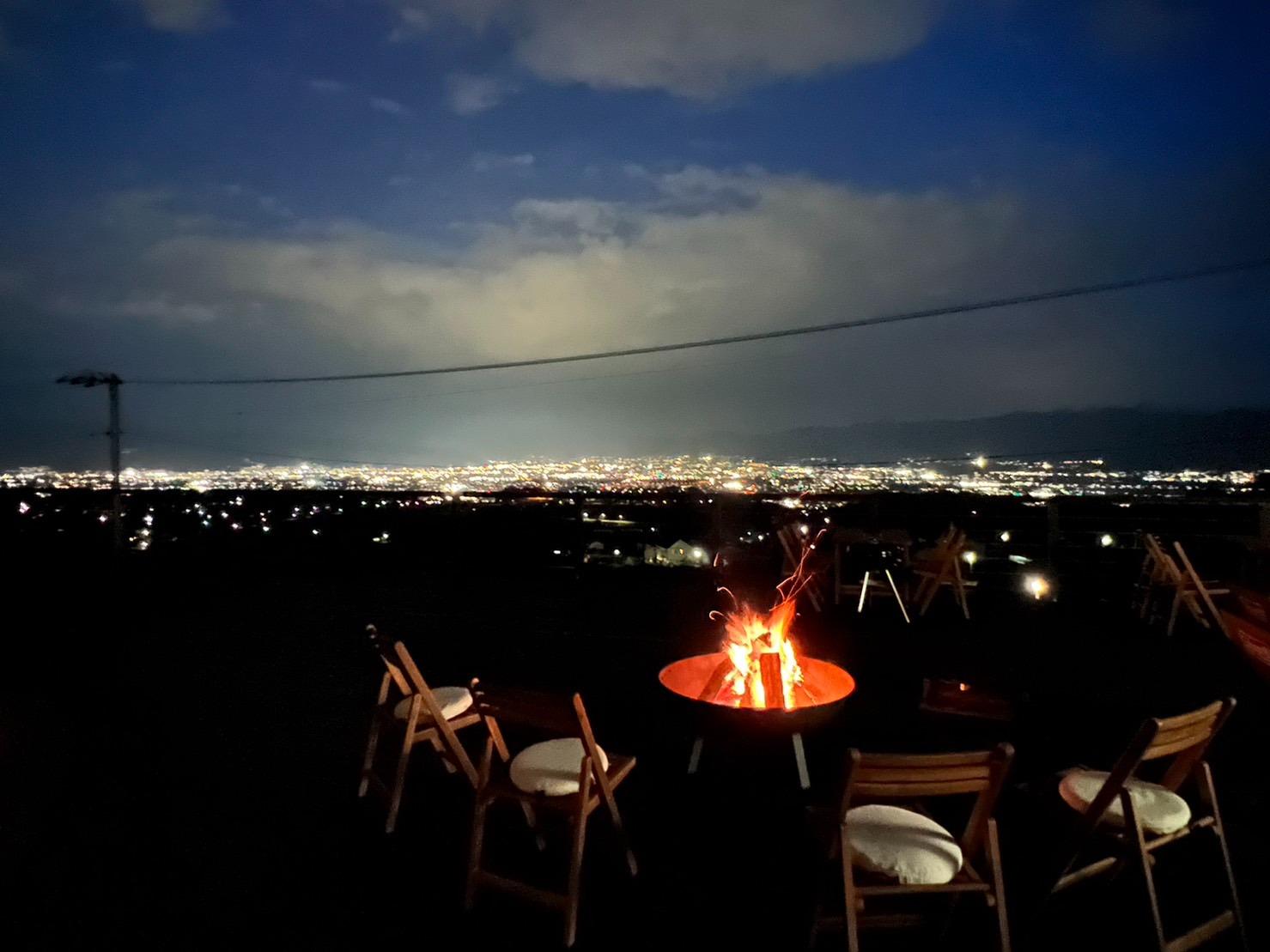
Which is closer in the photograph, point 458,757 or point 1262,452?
point 458,757

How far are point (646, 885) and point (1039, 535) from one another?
19.7 feet

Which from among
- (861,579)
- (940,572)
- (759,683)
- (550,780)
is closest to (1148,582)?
(940,572)

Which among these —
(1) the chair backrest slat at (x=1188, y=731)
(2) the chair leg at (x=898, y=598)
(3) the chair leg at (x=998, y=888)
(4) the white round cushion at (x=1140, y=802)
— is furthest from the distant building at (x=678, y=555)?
(3) the chair leg at (x=998, y=888)

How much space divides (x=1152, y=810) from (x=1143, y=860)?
0.23 metres

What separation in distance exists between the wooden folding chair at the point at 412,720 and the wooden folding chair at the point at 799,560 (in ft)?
12.7

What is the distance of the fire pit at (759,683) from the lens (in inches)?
111

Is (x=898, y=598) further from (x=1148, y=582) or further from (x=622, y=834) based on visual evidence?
(x=622, y=834)

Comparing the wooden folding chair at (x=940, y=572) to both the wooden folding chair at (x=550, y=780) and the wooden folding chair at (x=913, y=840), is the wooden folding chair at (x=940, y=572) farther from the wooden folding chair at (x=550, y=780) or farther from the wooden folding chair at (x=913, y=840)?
the wooden folding chair at (x=550, y=780)

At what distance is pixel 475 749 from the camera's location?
365cm

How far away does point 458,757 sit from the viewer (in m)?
2.82

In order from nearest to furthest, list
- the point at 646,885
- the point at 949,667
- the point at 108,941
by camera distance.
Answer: the point at 108,941
the point at 646,885
the point at 949,667

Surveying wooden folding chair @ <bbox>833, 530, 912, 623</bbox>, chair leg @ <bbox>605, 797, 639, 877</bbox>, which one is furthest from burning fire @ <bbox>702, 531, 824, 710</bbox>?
wooden folding chair @ <bbox>833, 530, 912, 623</bbox>

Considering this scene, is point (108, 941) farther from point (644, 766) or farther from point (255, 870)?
point (644, 766)

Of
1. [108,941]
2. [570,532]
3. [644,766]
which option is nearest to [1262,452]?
[570,532]
